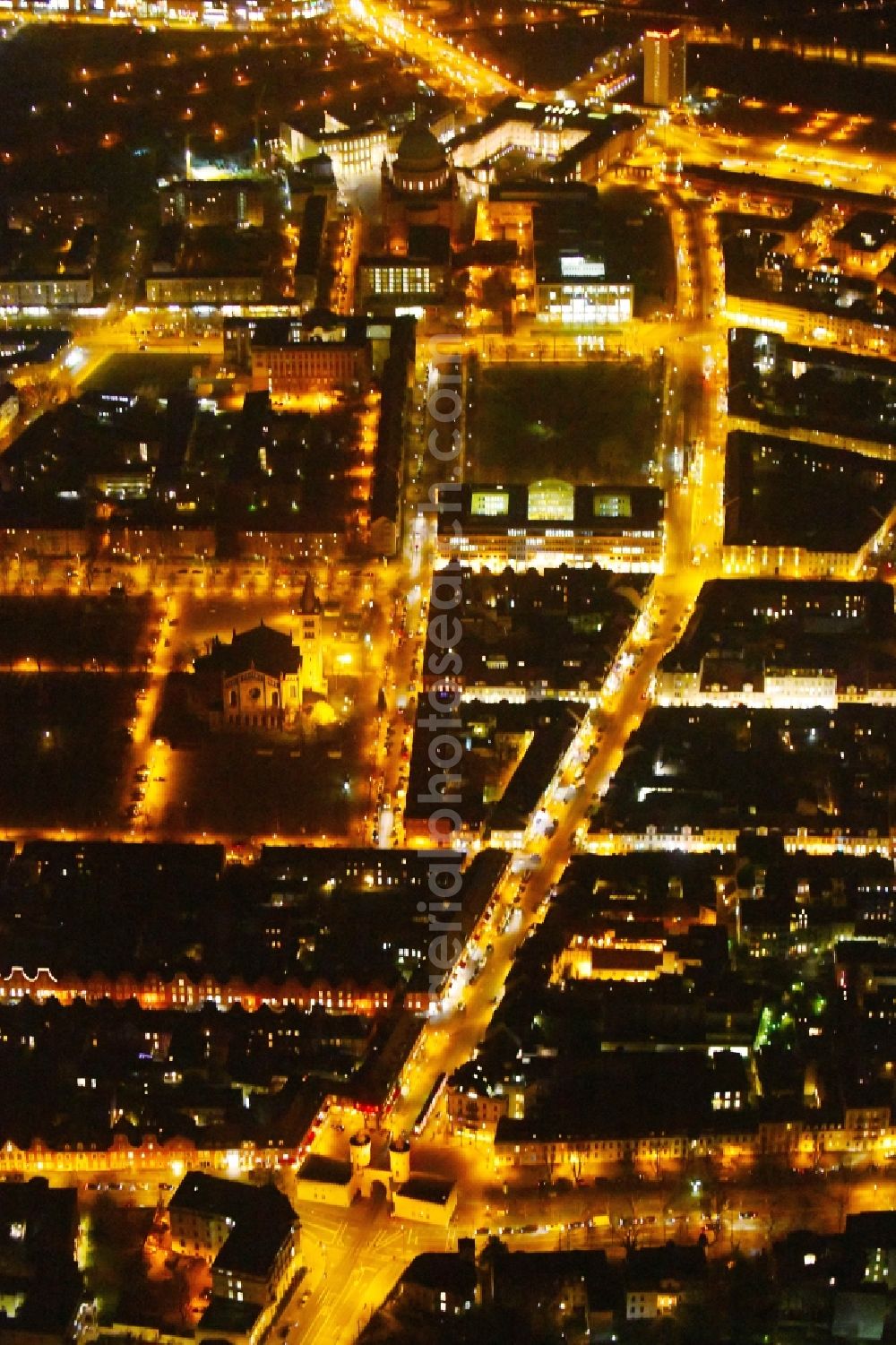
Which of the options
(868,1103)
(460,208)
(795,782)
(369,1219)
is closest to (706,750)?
(795,782)

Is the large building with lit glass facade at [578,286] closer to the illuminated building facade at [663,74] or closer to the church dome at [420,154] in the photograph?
the church dome at [420,154]

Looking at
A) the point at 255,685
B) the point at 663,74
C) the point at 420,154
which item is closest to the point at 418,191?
the point at 420,154

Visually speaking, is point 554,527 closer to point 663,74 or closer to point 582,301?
point 582,301

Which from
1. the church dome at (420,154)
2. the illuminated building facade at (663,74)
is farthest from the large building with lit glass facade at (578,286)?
the illuminated building facade at (663,74)

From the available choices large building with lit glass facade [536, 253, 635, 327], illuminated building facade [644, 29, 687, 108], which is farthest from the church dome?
illuminated building facade [644, 29, 687, 108]

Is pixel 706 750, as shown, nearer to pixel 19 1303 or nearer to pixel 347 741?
pixel 347 741

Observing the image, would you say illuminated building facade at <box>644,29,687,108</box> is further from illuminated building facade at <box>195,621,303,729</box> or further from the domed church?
illuminated building facade at <box>195,621,303,729</box>
